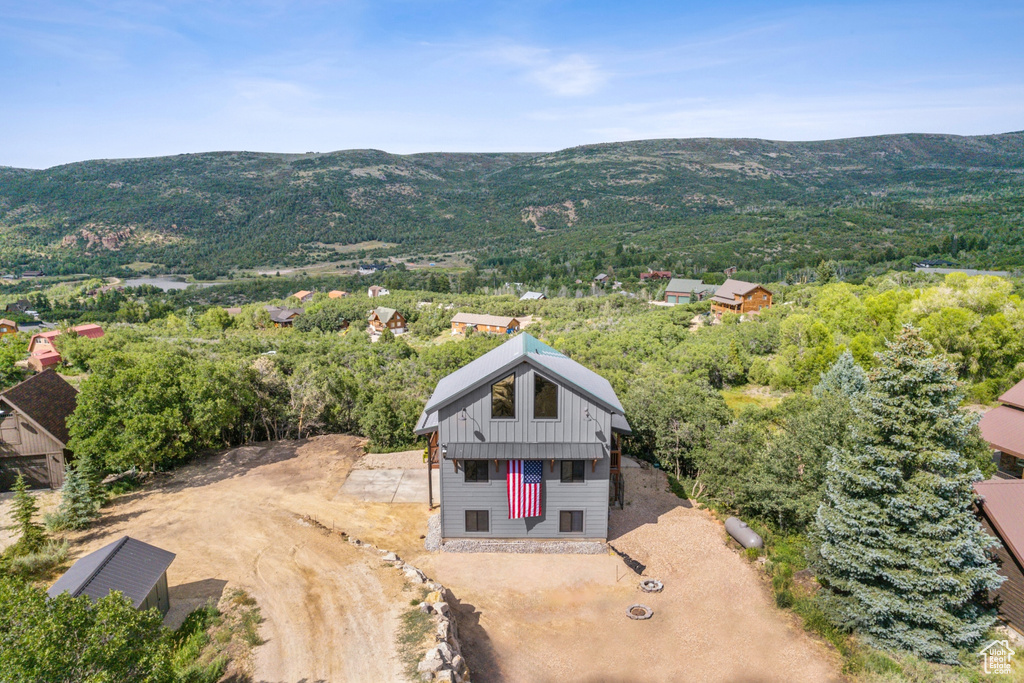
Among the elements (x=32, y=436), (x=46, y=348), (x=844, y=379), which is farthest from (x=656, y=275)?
(x=32, y=436)

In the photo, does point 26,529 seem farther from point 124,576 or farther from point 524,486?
point 524,486

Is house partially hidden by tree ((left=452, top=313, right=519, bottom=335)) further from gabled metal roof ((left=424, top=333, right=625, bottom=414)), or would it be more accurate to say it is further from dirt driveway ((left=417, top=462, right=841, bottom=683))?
dirt driveway ((left=417, top=462, right=841, bottom=683))

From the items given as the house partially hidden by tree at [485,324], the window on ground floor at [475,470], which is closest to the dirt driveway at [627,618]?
the window on ground floor at [475,470]

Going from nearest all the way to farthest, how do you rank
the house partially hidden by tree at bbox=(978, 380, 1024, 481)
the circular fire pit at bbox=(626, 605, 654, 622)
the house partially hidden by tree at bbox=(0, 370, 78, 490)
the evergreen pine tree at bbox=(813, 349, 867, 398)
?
the circular fire pit at bbox=(626, 605, 654, 622), the house partially hidden by tree at bbox=(978, 380, 1024, 481), the house partially hidden by tree at bbox=(0, 370, 78, 490), the evergreen pine tree at bbox=(813, 349, 867, 398)

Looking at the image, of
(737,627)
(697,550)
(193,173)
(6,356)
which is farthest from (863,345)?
(193,173)

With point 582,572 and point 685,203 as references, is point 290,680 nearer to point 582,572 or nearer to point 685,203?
point 582,572

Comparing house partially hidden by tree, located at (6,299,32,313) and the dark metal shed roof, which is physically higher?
the dark metal shed roof

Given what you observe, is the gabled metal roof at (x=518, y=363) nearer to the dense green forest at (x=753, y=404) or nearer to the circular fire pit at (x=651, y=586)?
the circular fire pit at (x=651, y=586)

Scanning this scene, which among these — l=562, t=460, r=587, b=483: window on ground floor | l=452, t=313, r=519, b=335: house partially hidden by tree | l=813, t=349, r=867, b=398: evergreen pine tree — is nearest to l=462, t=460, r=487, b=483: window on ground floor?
l=562, t=460, r=587, b=483: window on ground floor
